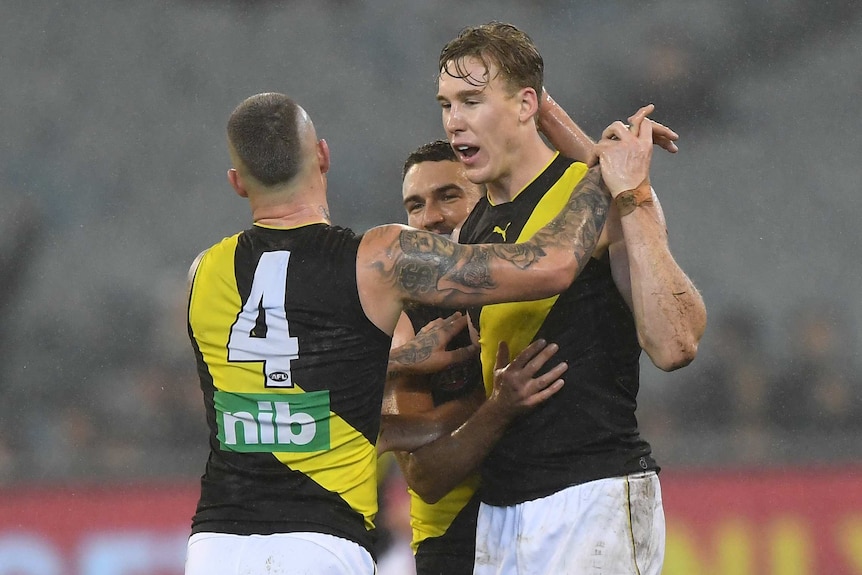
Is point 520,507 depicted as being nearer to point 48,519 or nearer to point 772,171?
point 48,519

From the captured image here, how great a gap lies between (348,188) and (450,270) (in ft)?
16.6

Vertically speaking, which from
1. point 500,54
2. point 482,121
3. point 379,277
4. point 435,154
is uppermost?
point 435,154

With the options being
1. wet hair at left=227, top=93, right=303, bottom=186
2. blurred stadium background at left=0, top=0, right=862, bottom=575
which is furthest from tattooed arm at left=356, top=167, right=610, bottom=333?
blurred stadium background at left=0, top=0, right=862, bottom=575

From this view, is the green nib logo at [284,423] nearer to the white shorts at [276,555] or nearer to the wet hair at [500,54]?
the white shorts at [276,555]

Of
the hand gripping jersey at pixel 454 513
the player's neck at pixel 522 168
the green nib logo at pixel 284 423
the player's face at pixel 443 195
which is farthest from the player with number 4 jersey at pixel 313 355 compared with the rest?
the player's face at pixel 443 195

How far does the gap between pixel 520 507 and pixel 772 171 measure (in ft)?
17.6

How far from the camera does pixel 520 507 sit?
9.46 ft

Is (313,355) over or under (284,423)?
over

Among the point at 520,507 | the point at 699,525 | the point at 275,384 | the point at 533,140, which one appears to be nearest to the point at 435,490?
the point at 520,507

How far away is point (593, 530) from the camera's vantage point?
2762 millimetres

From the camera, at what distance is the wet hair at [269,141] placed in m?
2.75

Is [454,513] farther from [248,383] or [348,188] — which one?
[348,188]

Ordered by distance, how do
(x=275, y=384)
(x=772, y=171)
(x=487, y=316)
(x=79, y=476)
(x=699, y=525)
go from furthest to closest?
(x=772, y=171) → (x=79, y=476) → (x=699, y=525) → (x=487, y=316) → (x=275, y=384)

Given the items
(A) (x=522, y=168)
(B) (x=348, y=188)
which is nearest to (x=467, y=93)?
(A) (x=522, y=168)
